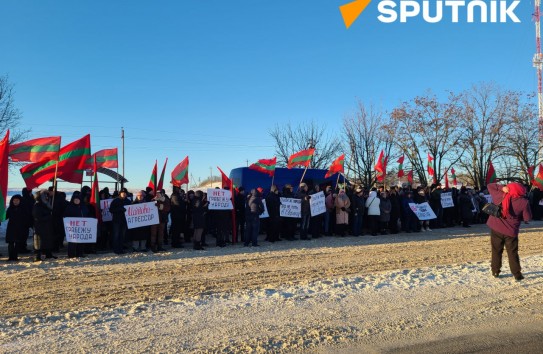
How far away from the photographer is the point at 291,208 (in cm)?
1431

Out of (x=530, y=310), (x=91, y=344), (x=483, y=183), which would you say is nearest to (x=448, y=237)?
(x=530, y=310)

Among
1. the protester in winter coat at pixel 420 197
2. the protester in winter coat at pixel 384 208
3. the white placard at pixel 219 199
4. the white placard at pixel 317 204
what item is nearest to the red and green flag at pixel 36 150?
the white placard at pixel 219 199

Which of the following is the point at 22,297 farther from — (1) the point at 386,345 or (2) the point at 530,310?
(2) the point at 530,310

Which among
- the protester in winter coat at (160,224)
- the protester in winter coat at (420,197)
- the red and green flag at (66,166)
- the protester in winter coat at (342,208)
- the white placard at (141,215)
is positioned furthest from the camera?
the protester in winter coat at (420,197)

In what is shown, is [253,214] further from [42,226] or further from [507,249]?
[507,249]

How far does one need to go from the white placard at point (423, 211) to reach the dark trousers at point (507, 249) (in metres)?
8.77

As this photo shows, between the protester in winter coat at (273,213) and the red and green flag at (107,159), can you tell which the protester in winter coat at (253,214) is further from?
the red and green flag at (107,159)

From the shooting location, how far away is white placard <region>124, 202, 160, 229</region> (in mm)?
11758

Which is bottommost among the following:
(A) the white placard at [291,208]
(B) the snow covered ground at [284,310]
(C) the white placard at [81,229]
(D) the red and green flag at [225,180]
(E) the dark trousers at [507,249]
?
(B) the snow covered ground at [284,310]

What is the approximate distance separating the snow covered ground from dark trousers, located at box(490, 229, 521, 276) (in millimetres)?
245

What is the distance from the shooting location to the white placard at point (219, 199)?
12922 millimetres

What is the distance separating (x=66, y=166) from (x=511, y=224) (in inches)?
438

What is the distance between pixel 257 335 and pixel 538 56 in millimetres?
43177

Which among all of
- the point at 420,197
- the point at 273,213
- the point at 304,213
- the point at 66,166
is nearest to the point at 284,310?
the point at 273,213
